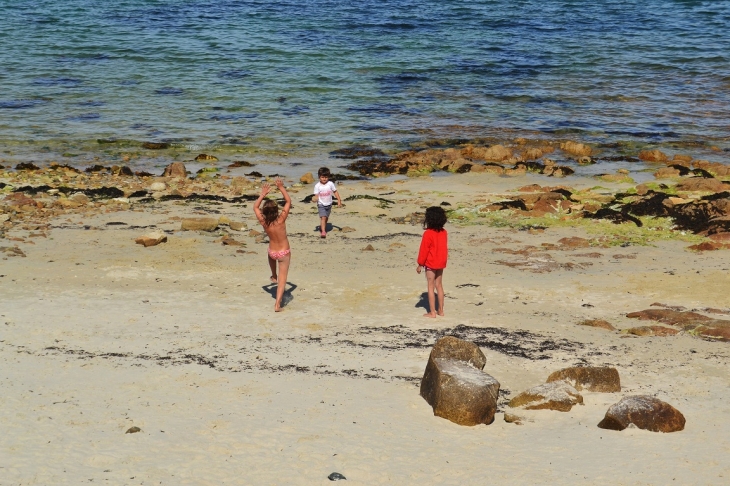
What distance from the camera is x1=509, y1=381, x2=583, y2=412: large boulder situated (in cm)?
689

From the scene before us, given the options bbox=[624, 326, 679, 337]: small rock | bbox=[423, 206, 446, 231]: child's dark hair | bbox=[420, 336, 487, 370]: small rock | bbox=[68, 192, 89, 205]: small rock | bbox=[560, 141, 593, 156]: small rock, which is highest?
bbox=[423, 206, 446, 231]: child's dark hair

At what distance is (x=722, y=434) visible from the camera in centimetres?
646

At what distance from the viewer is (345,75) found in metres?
27.1

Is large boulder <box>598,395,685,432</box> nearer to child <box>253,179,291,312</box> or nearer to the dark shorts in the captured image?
child <box>253,179,291,312</box>

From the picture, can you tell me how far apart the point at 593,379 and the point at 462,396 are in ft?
4.24

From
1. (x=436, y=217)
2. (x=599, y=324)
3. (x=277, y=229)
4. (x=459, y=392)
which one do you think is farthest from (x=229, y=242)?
(x=459, y=392)

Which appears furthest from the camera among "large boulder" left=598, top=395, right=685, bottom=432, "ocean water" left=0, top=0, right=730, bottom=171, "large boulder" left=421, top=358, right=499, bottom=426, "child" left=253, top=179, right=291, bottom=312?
"ocean water" left=0, top=0, right=730, bottom=171

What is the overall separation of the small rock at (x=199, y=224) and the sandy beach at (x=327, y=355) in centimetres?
20

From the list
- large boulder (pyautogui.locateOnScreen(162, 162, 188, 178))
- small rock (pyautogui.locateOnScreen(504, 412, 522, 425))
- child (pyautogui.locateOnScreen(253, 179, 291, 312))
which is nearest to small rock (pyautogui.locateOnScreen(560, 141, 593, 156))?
large boulder (pyautogui.locateOnScreen(162, 162, 188, 178))

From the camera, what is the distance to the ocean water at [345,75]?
2136cm

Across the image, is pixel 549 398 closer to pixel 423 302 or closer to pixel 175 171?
pixel 423 302

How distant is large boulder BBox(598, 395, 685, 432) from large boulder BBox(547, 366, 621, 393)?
586 mm

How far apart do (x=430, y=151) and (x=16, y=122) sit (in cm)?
1071

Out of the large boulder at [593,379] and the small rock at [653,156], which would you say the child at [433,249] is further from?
the small rock at [653,156]
